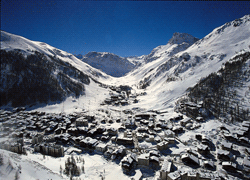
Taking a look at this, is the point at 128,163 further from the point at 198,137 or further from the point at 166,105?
the point at 166,105

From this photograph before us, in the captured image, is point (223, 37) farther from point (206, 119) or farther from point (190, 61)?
point (206, 119)

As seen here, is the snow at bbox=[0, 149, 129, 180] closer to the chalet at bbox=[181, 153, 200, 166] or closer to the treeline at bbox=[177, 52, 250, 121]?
the chalet at bbox=[181, 153, 200, 166]

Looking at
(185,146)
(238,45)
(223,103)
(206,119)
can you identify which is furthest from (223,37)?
(185,146)

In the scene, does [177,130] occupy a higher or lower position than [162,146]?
higher

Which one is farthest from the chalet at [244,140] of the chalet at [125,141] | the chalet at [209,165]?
the chalet at [125,141]

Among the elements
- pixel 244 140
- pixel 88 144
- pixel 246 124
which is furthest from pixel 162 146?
pixel 246 124

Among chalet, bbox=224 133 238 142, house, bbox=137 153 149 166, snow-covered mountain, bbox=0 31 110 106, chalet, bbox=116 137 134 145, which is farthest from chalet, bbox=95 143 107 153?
snow-covered mountain, bbox=0 31 110 106
